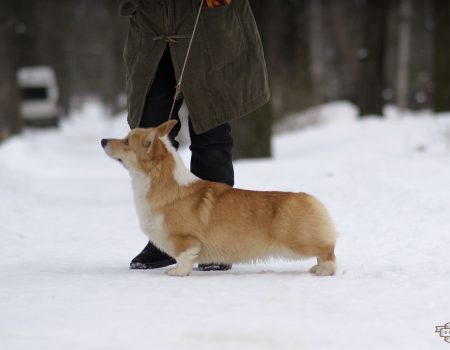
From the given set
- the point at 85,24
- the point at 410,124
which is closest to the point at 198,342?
the point at 410,124

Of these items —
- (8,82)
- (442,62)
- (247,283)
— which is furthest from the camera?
(8,82)

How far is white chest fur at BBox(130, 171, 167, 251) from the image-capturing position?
3998 mm

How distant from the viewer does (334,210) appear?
253 inches

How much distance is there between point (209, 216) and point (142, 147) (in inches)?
21.4

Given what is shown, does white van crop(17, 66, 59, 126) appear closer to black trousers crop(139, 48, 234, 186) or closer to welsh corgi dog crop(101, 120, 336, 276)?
black trousers crop(139, 48, 234, 186)

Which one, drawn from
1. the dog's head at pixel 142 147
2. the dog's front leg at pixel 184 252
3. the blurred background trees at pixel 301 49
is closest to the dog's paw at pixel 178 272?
the dog's front leg at pixel 184 252

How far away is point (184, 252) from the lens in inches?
155

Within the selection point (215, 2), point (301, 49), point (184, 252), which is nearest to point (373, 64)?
point (301, 49)

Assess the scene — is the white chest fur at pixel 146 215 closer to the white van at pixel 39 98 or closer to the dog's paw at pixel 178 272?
the dog's paw at pixel 178 272

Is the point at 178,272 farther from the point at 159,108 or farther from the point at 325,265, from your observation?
the point at 159,108

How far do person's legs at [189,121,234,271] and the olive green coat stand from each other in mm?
144

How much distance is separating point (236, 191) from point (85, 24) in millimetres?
37134

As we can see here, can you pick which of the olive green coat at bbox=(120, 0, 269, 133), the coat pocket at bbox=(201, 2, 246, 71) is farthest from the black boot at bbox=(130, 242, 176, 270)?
the coat pocket at bbox=(201, 2, 246, 71)

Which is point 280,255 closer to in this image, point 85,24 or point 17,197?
point 17,197
